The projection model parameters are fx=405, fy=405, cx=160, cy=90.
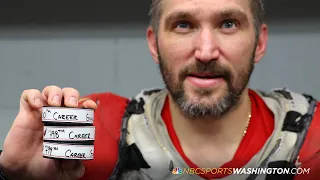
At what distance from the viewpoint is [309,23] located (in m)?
0.98

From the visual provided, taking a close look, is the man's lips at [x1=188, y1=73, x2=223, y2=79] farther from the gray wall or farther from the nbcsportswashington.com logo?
the gray wall

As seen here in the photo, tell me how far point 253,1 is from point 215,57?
0.53ft

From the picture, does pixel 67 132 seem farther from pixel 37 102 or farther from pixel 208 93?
pixel 208 93

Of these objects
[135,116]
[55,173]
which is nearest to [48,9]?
[135,116]

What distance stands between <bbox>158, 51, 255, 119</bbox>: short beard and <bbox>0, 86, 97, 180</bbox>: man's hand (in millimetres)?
231

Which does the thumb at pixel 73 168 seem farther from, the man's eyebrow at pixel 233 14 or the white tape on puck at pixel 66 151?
the man's eyebrow at pixel 233 14

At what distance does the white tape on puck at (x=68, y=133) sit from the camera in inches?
22.2

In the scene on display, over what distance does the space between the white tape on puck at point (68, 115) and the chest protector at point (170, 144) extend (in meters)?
0.27

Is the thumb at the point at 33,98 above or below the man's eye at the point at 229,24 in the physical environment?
below

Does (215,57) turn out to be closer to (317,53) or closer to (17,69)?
(317,53)

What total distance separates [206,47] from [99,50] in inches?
15.8

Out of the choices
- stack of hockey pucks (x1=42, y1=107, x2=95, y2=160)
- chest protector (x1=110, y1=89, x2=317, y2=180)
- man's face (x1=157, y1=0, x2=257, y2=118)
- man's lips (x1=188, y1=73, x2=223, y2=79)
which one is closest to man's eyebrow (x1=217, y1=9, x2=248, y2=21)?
man's face (x1=157, y1=0, x2=257, y2=118)

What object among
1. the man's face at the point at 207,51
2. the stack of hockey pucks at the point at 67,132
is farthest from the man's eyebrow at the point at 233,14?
the stack of hockey pucks at the point at 67,132

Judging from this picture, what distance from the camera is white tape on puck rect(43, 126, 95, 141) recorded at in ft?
1.85
